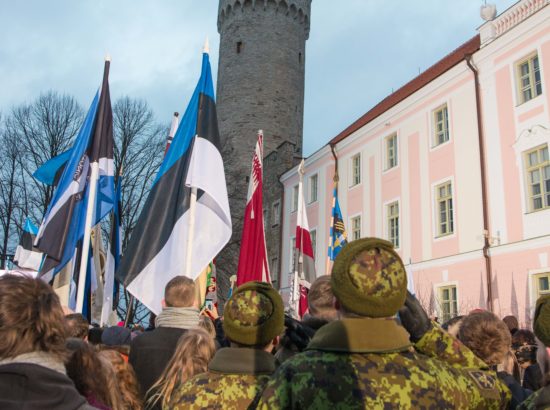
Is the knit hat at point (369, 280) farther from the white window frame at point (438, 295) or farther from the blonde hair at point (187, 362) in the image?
the white window frame at point (438, 295)

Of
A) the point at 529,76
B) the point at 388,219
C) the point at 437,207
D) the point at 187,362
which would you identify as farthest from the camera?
the point at 388,219

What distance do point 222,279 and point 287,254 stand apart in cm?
464

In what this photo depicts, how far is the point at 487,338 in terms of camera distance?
3.07 m

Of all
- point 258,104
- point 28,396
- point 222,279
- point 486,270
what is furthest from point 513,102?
point 258,104

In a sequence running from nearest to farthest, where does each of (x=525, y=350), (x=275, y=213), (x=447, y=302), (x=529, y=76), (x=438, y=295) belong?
(x=525, y=350) < (x=529, y=76) < (x=447, y=302) < (x=438, y=295) < (x=275, y=213)

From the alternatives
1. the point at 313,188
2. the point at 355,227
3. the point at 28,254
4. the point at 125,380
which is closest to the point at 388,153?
the point at 355,227

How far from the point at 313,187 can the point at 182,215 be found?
65.1ft

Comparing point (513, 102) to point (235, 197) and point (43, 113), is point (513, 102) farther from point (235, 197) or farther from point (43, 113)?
point (43, 113)

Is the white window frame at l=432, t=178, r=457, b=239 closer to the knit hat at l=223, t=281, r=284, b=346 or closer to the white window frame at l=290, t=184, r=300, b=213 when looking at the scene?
the white window frame at l=290, t=184, r=300, b=213

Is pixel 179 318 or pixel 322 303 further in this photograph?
pixel 179 318

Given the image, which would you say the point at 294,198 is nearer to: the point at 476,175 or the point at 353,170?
the point at 353,170

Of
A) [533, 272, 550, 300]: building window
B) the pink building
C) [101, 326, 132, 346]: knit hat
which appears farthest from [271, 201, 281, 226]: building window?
[101, 326, 132, 346]: knit hat

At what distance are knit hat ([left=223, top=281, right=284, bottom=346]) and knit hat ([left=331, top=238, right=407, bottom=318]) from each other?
2.01 feet

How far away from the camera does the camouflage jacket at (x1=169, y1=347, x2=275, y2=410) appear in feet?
7.45
